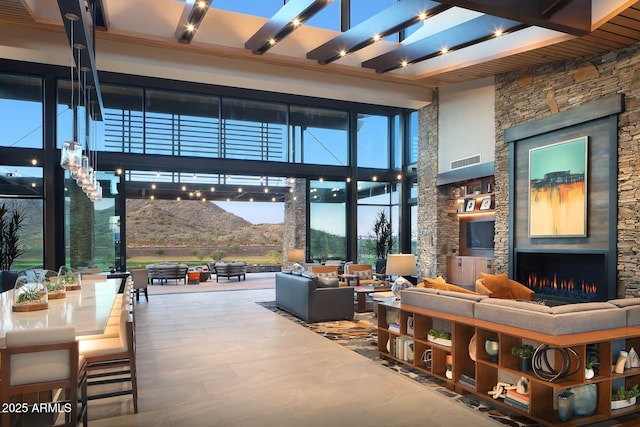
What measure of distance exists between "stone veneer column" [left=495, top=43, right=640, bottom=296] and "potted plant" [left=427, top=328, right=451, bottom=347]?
4.20 m

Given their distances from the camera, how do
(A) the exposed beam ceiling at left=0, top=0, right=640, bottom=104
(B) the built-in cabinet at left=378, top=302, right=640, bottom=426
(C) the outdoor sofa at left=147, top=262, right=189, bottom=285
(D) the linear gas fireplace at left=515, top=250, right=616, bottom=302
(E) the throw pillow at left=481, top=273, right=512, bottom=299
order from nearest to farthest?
1. (B) the built-in cabinet at left=378, top=302, right=640, bottom=426
2. (A) the exposed beam ceiling at left=0, top=0, right=640, bottom=104
3. (E) the throw pillow at left=481, top=273, right=512, bottom=299
4. (D) the linear gas fireplace at left=515, top=250, right=616, bottom=302
5. (C) the outdoor sofa at left=147, top=262, right=189, bottom=285

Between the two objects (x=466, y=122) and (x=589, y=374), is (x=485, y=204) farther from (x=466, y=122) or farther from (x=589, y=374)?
(x=589, y=374)

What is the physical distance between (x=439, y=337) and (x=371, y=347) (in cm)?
165

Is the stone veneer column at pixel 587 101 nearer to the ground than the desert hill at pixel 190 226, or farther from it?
farther from it

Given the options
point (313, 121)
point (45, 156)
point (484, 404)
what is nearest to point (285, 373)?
point (484, 404)

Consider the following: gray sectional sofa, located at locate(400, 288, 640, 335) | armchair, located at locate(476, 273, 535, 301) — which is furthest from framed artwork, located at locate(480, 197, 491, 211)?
gray sectional sofa, located at locate(400, 288, 640, 335)

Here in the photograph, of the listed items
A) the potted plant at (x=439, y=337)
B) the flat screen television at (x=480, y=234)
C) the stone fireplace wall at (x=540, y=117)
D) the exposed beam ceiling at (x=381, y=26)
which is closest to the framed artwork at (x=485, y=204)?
the flat screen television at (x=480, y=234)

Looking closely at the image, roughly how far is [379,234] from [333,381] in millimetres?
9915

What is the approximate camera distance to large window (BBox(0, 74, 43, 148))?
33.8 ft

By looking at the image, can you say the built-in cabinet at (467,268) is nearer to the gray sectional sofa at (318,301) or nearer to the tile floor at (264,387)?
the gray sectional sofa at (318,301)

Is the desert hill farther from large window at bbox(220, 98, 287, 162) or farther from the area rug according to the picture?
the area rug

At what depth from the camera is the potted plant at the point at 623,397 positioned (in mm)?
3650

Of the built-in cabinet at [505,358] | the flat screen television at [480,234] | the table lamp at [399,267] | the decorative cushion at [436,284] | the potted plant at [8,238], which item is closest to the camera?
A: the built-in cabinet at [505,358]

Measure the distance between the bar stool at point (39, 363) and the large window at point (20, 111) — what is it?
9482mm
